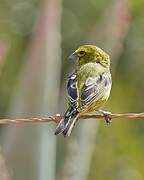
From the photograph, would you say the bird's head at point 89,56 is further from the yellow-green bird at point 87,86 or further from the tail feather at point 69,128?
the tail feather at point 69,128

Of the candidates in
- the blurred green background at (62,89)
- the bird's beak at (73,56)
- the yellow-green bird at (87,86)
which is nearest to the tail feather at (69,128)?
the yellow-green bird at (87,86)

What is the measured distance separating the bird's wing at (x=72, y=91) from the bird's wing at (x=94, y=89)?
38mm

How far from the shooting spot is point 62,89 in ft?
25.2

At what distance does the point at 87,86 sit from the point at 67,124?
634 millimetres

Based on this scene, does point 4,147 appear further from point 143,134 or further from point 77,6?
point 77,6

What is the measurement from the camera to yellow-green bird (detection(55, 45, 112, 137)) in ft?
19.0

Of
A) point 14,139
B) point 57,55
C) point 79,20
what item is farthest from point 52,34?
point 79,20

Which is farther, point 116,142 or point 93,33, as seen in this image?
point 116,142

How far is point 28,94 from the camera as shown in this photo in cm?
673

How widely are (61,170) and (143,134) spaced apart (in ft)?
10.7

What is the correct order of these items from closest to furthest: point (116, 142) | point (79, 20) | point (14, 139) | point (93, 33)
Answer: point (14, 139) → point (93, 33) → point (116, 142) → point (79, 20)

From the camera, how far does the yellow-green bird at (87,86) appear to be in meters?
5.80

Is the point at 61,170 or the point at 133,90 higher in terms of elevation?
the point at 133,90

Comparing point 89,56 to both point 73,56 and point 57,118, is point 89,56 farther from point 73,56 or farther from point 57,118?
point 57,118
